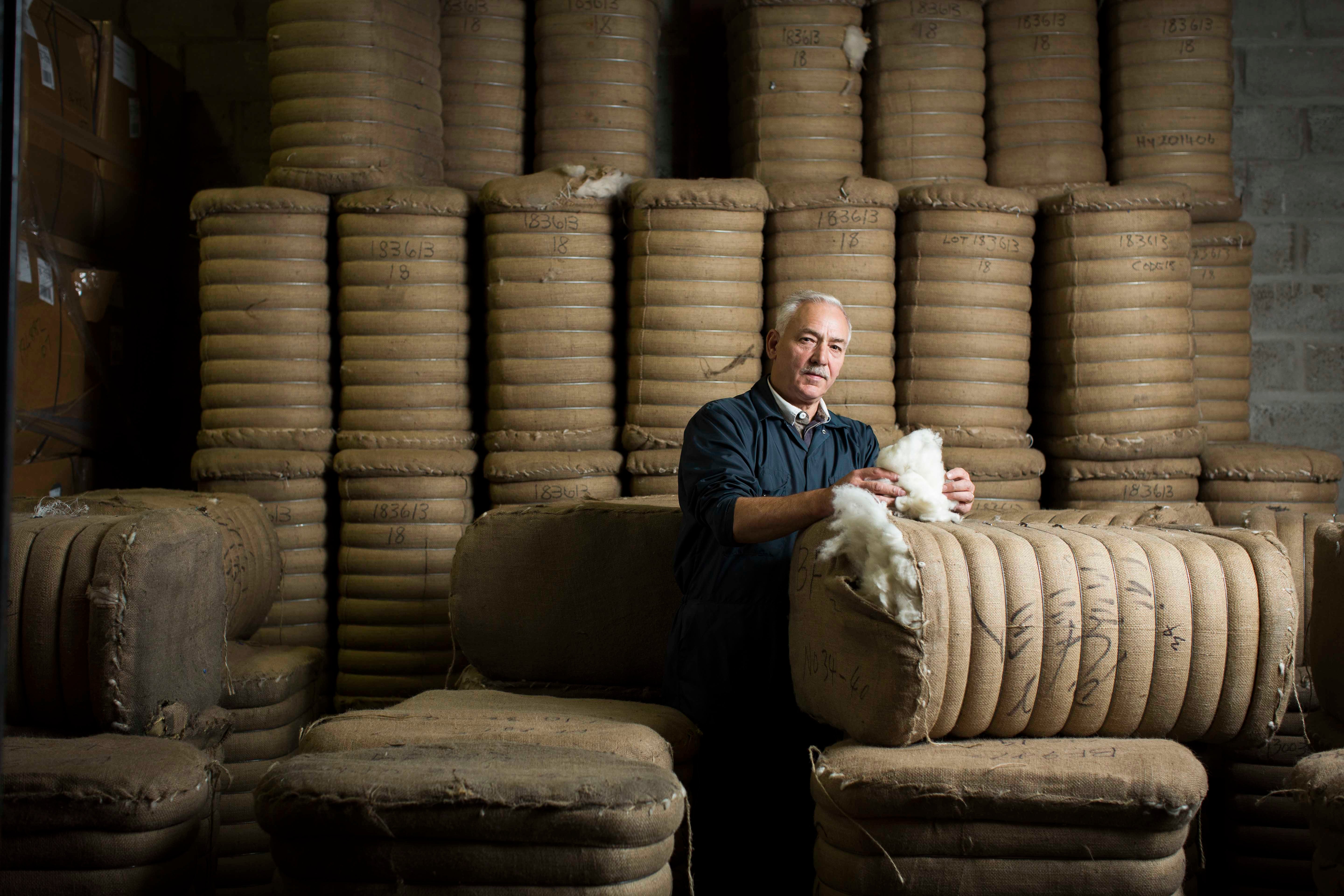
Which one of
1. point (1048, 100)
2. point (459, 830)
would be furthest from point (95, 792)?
point (1048, 100)

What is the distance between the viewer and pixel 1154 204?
3455mm

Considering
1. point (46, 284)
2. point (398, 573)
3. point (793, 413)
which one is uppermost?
point (46, 284)

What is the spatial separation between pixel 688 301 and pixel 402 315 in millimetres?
1011

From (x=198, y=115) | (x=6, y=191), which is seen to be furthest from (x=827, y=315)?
(x=198, y=115)

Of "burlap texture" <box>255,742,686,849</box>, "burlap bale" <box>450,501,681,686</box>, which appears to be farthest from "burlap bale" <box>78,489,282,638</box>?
"burlap texture" <box>255,742,686,849</box>

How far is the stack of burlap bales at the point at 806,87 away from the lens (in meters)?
3.66

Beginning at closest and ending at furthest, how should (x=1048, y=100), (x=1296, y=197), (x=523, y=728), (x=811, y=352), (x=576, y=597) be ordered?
(x=523, y=728) → (x=811, y=352) → (x=576, y=597) → (x=1048, y=100) → (x=1296, y=197)

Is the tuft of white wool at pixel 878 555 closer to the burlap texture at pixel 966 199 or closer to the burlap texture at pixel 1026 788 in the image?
the burlap texture at pixel 1026 788

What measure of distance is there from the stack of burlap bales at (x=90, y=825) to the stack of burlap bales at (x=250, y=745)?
0.81 m

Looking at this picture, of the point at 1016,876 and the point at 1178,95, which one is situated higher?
the point at 1178,95

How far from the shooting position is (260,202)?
11.6 ft

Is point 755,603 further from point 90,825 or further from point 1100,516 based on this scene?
point 90,825

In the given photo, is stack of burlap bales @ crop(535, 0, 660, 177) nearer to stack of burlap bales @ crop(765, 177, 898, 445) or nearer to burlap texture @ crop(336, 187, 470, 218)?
burlap texture @ crop(336, 187, 470, 218)

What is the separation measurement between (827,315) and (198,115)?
133 inches
